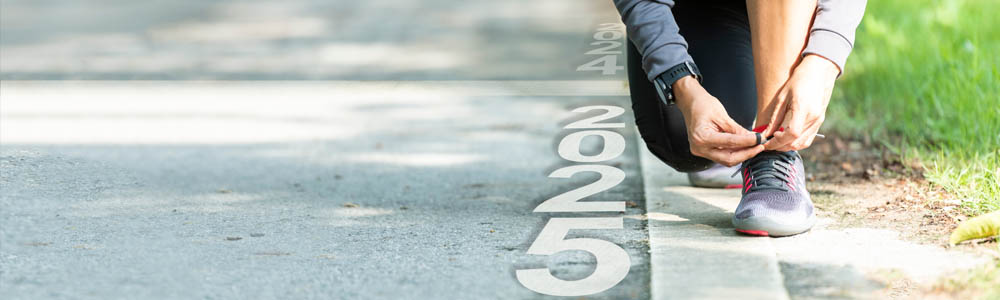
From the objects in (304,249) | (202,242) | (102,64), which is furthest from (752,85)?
(102,64)

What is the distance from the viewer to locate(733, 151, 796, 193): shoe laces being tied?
2.38 m

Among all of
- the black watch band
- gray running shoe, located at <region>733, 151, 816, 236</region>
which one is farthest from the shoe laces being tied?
the black watch band

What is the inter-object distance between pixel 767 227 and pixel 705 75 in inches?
17.4

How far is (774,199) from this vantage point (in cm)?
232

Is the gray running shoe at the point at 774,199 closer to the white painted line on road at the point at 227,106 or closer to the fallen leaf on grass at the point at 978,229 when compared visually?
the fallen leaf on grass at the point at 978,229

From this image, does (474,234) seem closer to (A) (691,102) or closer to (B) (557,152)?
(A) (691,102)

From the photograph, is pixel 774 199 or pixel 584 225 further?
pixel 584 225

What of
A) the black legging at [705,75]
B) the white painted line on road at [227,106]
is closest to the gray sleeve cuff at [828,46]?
the black legging at [705,75]

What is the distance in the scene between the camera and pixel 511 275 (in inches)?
83.4

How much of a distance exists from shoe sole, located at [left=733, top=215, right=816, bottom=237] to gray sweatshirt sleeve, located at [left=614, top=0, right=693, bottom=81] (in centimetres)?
37

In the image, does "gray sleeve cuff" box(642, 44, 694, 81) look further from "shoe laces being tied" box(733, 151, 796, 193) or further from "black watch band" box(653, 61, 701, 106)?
"shoe laces being tied" box(733, 151, 796, 193)

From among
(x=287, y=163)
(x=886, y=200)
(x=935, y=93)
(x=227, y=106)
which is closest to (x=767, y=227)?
(x=886, y=200)

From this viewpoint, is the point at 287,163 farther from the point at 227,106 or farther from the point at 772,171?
the point at 772,171

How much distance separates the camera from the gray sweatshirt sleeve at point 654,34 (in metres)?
2.29
